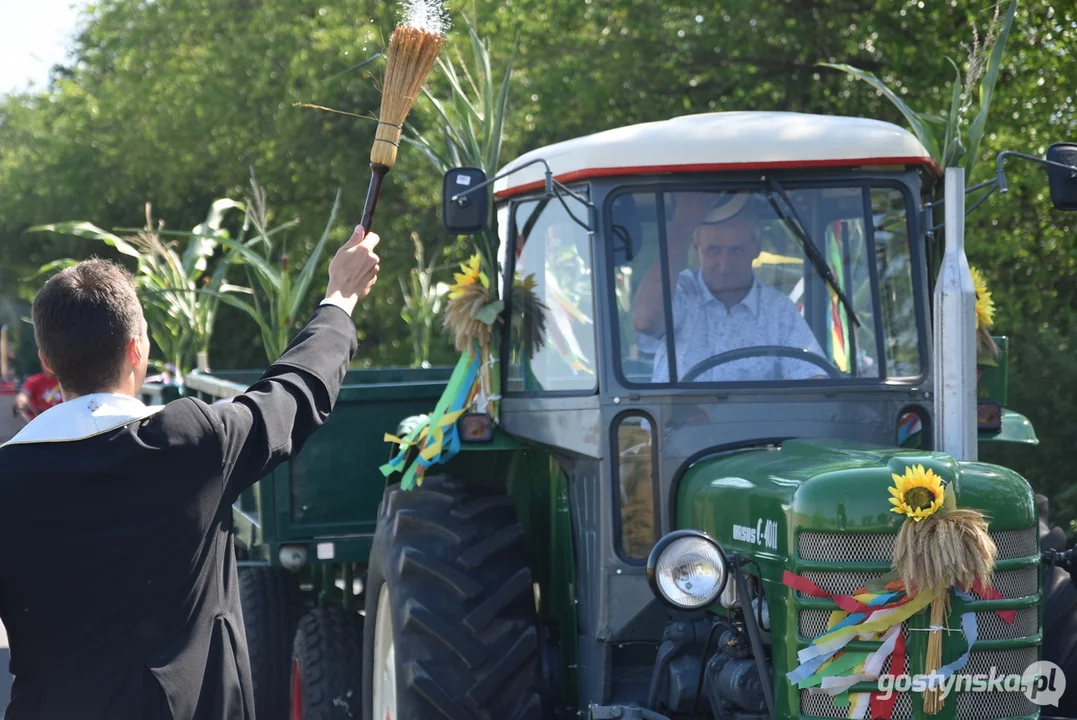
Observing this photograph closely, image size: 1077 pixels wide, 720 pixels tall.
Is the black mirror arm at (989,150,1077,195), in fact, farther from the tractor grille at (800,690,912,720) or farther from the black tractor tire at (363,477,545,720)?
the black tractor tire at (363,477,545,720)

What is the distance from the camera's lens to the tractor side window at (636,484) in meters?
4.61

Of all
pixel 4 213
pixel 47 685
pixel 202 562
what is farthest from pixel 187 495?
pixel 4 213

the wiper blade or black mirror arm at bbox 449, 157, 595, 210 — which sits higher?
black mirror arm at bbox 449, 157, 595, 210

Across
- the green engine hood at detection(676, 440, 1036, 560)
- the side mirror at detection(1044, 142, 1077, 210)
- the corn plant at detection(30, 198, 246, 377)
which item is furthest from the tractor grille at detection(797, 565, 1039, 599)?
the corn plant at detection(30, 198, 246, 377)

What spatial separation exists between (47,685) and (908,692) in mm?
2111

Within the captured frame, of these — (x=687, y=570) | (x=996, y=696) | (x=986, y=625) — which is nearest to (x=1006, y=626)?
(x=986, y=625)

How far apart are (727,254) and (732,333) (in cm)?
25

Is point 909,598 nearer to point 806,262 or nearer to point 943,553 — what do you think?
point 943,553

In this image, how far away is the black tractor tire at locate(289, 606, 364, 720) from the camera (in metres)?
6.25

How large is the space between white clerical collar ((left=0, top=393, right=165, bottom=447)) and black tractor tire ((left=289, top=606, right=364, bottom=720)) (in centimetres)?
382

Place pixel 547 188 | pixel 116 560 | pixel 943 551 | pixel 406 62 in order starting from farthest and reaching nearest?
pixel 547 188 < pixel 943 551 < pixel 406 62 < pixel 116 560

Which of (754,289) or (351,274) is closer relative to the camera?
(351,274)

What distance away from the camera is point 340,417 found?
6.67m

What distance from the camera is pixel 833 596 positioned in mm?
3736
